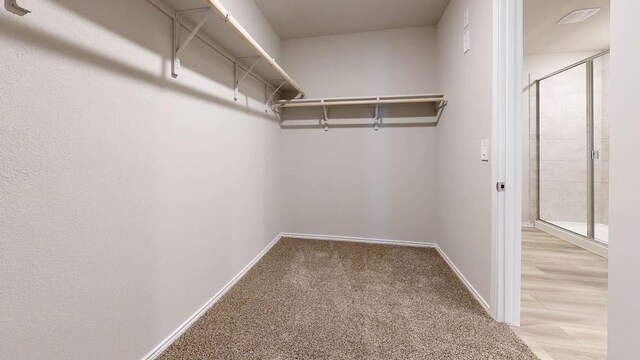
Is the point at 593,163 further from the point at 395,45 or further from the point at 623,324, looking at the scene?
the point at 623,324

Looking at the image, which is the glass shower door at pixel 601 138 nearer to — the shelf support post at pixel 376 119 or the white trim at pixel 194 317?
the shelf support post at pixel 376 119

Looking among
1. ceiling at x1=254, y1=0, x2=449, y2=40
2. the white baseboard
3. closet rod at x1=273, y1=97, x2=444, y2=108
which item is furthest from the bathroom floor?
ceiling at x1=254, y1=0, x2=449, y2=40

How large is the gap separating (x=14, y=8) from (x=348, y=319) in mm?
1915

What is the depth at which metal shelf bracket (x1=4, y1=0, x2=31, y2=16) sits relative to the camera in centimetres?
74

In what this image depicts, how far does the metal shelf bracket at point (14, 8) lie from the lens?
739mm

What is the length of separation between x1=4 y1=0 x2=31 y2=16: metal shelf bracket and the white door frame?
81.9 inches

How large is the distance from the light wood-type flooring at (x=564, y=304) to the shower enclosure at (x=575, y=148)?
70cm

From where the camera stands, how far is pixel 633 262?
718 mm

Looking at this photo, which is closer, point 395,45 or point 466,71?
point 466,71

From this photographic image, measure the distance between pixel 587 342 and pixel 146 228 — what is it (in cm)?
234

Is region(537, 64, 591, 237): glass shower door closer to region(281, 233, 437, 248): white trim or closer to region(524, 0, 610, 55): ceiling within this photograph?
region(524, 0, 610, 55): ceiling

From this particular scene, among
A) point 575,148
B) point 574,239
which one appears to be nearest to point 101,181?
point 574,239

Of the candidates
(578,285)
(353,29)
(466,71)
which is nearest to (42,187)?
(466,71)

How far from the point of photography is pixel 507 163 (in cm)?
152
